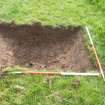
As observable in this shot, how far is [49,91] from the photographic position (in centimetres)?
530

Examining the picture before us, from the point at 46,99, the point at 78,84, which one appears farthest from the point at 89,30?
the point at 46,99

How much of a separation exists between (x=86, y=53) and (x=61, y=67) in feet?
2.30

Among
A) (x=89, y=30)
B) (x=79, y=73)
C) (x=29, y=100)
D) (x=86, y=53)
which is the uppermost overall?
(x=89, y=30)

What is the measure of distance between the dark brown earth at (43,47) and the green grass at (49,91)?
487 millimetres

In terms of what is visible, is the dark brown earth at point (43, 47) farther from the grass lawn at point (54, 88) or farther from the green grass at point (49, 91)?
the green grass at point (49, 91)

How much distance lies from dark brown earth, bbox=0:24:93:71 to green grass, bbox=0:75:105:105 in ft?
1.60

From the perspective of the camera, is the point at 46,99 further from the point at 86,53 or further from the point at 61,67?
the point at 86,53

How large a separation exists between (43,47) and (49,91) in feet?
5.41

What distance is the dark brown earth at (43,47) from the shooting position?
20.1ft

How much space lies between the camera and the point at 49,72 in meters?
5.70

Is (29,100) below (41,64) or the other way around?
below

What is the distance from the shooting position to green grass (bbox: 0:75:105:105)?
512cm

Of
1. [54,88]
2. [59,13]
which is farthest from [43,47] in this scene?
[59,13]

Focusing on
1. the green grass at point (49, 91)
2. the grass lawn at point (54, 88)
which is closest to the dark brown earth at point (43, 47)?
the grass lawn at point (54, 88)
